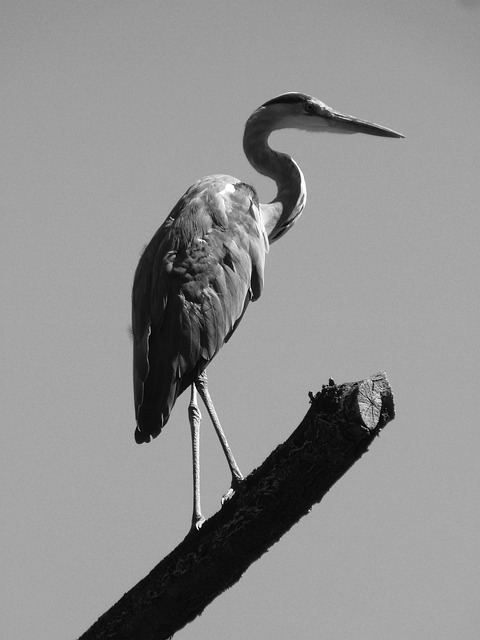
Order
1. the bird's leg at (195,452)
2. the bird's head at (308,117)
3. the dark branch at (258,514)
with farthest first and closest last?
the bird's head at (308,117), the bird's leg at (195,452), the dark branch at (258,514)

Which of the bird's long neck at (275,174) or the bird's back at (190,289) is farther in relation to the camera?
the bird's long neck at (275,174)

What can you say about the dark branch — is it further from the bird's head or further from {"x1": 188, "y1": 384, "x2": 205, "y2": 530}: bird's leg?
the bird's head

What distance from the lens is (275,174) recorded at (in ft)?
19.9

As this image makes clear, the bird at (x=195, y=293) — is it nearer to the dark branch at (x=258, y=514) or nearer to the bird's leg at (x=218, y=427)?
the bird's leg at (x=218, y=427)

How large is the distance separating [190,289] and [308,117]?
227 centimetres

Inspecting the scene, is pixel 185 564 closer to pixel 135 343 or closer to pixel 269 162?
pixel 135 343

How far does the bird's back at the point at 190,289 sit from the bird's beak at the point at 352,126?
1332 millimetres

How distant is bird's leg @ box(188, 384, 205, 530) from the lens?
4.12 meters

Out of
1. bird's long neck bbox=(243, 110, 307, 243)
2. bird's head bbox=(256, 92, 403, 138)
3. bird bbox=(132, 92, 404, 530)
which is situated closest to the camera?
bird bbox=(132, 92, 404, 530)

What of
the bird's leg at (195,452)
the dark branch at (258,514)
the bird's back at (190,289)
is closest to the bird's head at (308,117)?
the bird's back at (190,289)

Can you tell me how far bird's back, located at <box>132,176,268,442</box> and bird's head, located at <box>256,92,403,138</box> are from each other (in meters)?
1.13

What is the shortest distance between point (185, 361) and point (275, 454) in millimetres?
1457

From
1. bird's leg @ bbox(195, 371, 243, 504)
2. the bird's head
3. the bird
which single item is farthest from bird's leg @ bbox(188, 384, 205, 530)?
the bird's head

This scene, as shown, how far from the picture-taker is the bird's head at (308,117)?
626cm
